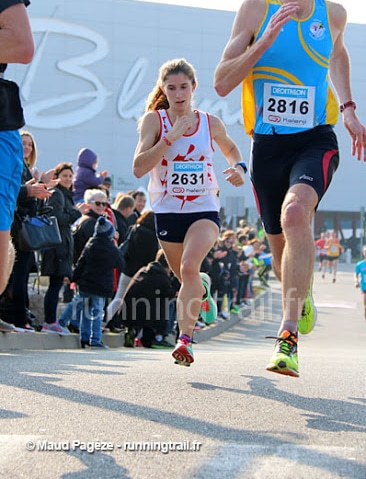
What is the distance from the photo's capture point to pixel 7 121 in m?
3.84

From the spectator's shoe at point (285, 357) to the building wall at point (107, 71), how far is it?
50.5m

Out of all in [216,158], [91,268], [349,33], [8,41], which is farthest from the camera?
[349,33]

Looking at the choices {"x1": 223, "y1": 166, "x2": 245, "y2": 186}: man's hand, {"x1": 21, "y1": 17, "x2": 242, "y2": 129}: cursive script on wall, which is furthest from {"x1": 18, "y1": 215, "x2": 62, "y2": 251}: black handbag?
{"x1": 21, "y1": 17, "x2": 242, "y2": 129}: cursive script on wall

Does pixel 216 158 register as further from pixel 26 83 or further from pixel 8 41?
pixel 8 41

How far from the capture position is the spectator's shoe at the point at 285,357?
442 centimetres

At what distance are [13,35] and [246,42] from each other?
1.96 m

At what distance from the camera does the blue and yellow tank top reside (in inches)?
211

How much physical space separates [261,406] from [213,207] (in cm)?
218

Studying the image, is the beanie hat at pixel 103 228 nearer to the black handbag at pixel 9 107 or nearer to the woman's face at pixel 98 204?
the woman's face at pixel 98 204

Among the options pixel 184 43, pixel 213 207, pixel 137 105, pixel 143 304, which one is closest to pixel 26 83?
pixel 137 105

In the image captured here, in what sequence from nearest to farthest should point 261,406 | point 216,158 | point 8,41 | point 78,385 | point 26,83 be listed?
point 8,41 → point 261,406 → point 78,385 → point 26,83 → point 216,158

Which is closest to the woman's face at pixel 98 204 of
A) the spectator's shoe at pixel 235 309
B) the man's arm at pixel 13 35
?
the man's arm at pixel 13 35

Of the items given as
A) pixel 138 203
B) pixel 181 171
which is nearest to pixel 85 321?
pixel 138 203

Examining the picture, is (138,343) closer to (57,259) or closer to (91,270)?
(91,270)
